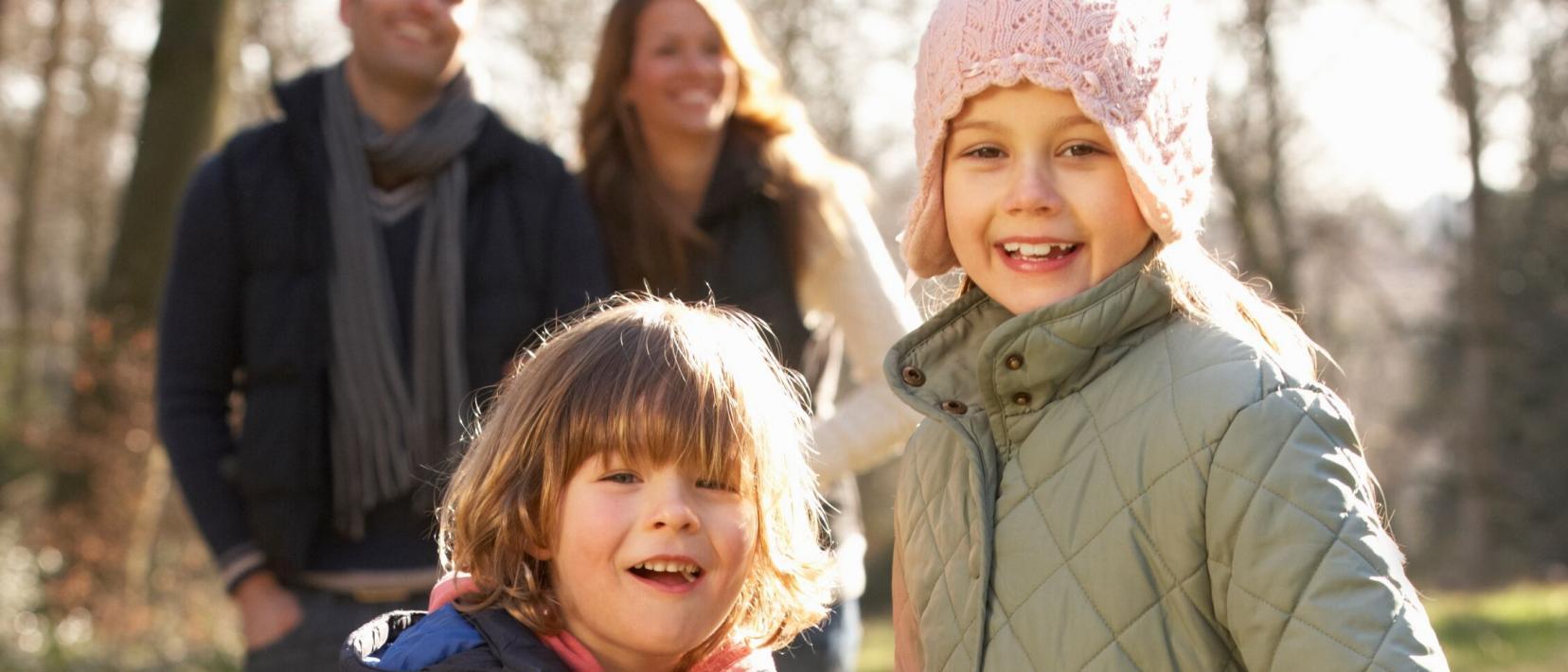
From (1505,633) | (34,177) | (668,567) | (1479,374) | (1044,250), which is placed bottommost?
(1505,633)

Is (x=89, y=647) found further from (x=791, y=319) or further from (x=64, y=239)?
(x=64, y=239)

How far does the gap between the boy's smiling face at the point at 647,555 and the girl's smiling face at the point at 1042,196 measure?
0.50 metres

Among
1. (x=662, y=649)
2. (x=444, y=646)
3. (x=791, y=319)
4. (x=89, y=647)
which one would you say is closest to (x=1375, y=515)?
(x=662, y=649)

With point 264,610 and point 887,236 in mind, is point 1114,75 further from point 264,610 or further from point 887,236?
point 887,236

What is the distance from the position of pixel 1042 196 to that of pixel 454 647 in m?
0.96

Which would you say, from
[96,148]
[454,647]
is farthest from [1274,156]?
[454,647]

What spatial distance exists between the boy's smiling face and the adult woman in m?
1.26

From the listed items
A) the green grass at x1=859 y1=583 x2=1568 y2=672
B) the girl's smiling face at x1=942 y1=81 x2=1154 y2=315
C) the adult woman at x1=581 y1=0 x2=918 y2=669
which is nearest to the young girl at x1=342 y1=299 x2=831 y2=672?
the girl's smiling face at x1=942 y1=81 x2=1154 y2=315

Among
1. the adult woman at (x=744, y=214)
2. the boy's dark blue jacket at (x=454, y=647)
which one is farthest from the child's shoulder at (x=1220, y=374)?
the adult woman at (x=744, y=214)

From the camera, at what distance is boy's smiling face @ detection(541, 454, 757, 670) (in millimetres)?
2203

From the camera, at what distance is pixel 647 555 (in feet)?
7.16

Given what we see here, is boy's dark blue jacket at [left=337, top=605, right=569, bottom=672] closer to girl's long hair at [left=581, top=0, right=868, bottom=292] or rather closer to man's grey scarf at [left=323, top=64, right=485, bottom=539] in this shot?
man's grey scarf at [left=323, top=64, right=485, bottom=539]

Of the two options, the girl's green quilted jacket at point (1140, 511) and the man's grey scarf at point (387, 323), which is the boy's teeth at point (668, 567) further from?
the man's grey scarf at point (387, 323)

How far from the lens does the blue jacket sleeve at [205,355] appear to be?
11.2 feet
